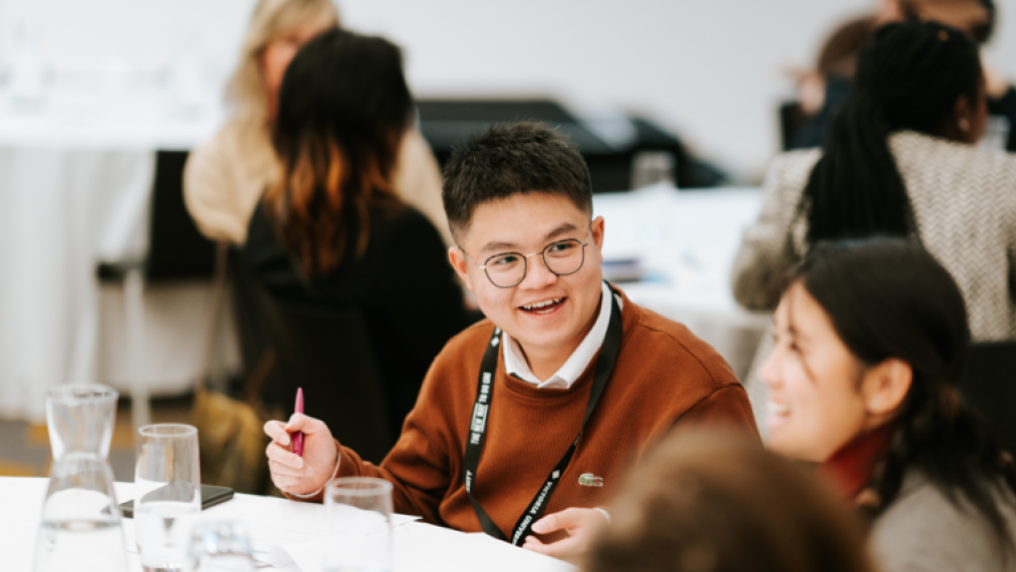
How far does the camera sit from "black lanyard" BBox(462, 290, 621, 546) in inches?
53.9

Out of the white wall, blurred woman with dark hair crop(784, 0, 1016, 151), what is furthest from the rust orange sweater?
the white wall

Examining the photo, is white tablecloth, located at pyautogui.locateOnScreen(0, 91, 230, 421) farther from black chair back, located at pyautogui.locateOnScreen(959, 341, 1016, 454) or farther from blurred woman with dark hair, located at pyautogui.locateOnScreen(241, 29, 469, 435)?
black chair back, located at pyautogui.locateOnScreen(959, 341, 1016, 454)

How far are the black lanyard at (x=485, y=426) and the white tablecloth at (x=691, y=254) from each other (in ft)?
2.42

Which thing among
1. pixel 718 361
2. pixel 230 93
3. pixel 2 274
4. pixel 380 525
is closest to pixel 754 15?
pixel 230 93

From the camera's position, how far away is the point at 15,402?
338 cm

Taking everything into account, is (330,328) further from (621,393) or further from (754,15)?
(754,15)

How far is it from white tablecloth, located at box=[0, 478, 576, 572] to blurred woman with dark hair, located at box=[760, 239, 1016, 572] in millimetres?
353

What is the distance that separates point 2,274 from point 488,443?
8.56 ft

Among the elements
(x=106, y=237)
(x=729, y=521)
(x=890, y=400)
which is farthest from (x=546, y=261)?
(x=106, y=237)

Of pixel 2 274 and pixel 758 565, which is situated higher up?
pixel 758 565

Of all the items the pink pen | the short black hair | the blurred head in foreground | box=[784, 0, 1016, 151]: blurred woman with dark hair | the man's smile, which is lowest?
the pink pen

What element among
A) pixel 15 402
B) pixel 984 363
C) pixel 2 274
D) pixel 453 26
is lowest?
pixel 15 402

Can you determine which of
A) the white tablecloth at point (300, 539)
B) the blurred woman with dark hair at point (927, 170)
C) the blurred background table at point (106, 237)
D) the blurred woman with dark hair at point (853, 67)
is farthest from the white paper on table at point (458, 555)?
the blurred background table at point (106, 237)

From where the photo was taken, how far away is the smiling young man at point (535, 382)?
53.4 inches
